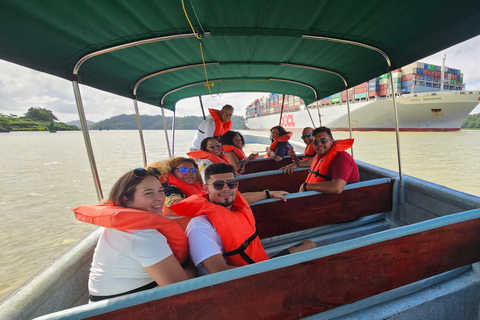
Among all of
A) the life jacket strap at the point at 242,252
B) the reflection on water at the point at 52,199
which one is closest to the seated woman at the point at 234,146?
the life jacket strap at the point at 242,252

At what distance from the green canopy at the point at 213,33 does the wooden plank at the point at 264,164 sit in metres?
1.86

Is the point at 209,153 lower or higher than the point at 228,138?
lower

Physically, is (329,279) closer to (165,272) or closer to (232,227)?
(232,227)

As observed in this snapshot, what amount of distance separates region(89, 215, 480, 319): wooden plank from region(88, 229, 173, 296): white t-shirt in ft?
0.79

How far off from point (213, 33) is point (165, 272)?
1.79 m

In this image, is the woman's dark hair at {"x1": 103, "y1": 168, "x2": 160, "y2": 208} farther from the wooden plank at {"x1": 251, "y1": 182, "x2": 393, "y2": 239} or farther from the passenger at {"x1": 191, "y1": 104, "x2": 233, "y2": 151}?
the passenger at {"x1": 191, "y1": 104, "x2": 233, "y2": 151}

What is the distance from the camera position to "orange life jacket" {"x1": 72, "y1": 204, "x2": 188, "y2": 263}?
3.20 feet

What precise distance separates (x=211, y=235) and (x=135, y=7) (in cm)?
154

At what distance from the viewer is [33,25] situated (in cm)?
139

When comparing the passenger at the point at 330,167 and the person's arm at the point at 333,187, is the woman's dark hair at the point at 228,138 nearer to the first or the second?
the passenger at the point at 330,167

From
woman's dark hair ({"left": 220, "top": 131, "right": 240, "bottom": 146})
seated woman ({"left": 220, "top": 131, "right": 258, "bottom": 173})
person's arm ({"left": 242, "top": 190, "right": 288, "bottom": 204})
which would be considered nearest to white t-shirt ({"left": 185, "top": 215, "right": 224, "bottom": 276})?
person's arm ({"left": 242, "top": 190, "right": 288, "bottom": 204})

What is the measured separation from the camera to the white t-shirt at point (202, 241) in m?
1.19

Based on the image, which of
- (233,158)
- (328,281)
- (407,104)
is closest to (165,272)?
(328,281)

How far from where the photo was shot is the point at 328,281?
104 centimetres
